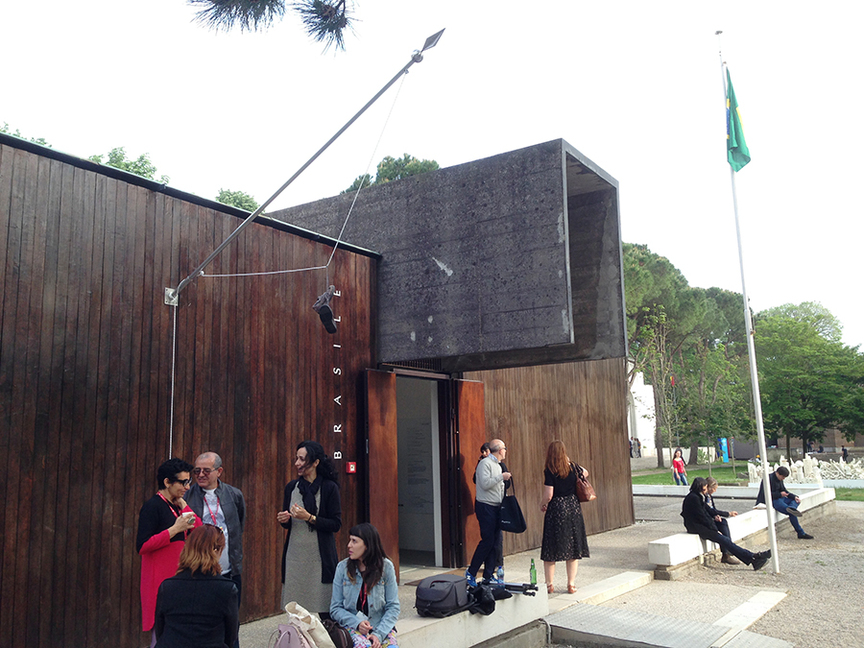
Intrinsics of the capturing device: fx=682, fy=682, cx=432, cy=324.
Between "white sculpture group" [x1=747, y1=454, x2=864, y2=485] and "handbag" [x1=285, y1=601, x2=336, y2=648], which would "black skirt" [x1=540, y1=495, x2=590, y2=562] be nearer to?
"handbag" [x1=285, y1=601, x2=336, y2=648]

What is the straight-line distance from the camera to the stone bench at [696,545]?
774cm

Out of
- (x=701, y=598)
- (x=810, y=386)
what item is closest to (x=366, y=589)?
(x=701, y=598)

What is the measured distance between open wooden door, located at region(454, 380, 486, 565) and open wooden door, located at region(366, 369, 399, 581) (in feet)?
3.91

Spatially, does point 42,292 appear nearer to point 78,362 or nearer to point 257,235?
point 78,362

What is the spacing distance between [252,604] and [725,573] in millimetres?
5623

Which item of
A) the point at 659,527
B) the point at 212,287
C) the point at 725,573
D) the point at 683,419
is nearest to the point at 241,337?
the point at 212,287

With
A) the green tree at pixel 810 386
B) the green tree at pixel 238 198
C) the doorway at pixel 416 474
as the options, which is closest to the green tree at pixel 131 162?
the green tree at pixel 238 198

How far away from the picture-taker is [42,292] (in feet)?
15.2

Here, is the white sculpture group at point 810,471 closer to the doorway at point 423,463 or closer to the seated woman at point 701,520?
the seated woman at point 701,520

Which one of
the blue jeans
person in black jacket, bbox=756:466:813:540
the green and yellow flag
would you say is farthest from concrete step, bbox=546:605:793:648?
the blue jeans

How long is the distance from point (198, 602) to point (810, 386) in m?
33.2

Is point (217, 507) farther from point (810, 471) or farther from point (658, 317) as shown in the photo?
point (658, 317)

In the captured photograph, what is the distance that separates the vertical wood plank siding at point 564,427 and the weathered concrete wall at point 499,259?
5.98ft

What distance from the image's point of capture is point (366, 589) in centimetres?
385
